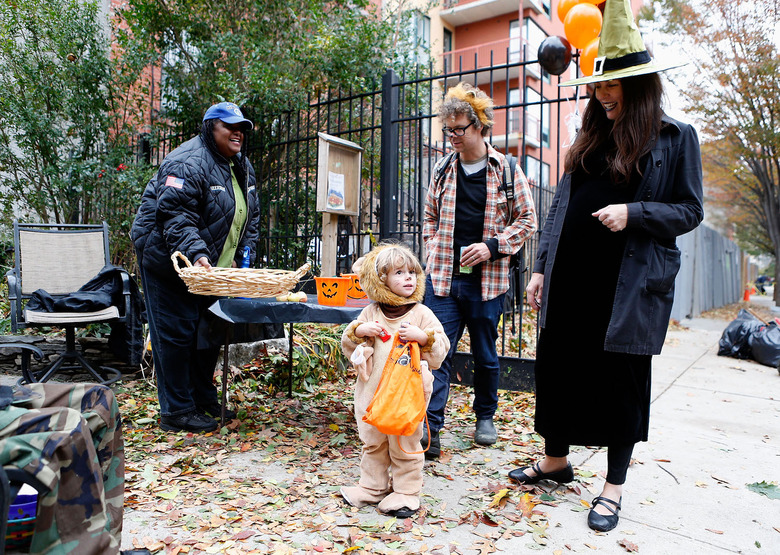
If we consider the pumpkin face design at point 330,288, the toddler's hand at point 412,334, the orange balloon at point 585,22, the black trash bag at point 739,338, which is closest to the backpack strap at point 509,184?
the orange balloon at point 585,22

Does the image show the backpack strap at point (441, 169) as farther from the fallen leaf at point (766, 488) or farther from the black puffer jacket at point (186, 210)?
the fallen leaf at point (766, 488)

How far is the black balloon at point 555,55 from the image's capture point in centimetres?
431

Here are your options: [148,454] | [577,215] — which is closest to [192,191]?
[148,454]

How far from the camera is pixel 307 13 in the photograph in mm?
7668

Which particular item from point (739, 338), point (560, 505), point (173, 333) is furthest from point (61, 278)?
point (739, 338)

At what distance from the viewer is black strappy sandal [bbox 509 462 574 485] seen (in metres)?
2.88

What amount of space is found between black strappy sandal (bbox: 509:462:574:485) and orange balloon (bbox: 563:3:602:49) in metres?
2.60

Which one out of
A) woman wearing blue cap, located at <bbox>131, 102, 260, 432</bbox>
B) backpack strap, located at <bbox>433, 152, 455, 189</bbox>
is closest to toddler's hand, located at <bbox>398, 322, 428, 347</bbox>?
backpack strap, located at <bbox>433, 152, 455, 189</bbox>

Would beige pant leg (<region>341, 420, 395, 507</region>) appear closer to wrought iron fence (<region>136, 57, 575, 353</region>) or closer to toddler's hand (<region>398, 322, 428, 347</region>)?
toddler's hand (<region>398, 322, 428, 347</region>)

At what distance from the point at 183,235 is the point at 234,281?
0.63 meters

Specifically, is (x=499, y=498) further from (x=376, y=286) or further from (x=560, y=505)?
(x=376, y=286)

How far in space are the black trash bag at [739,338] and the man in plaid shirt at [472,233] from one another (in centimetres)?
558

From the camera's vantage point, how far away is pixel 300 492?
9.09 feet

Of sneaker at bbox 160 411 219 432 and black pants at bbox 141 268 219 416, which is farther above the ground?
black pants at bbox 141 268 219 416
